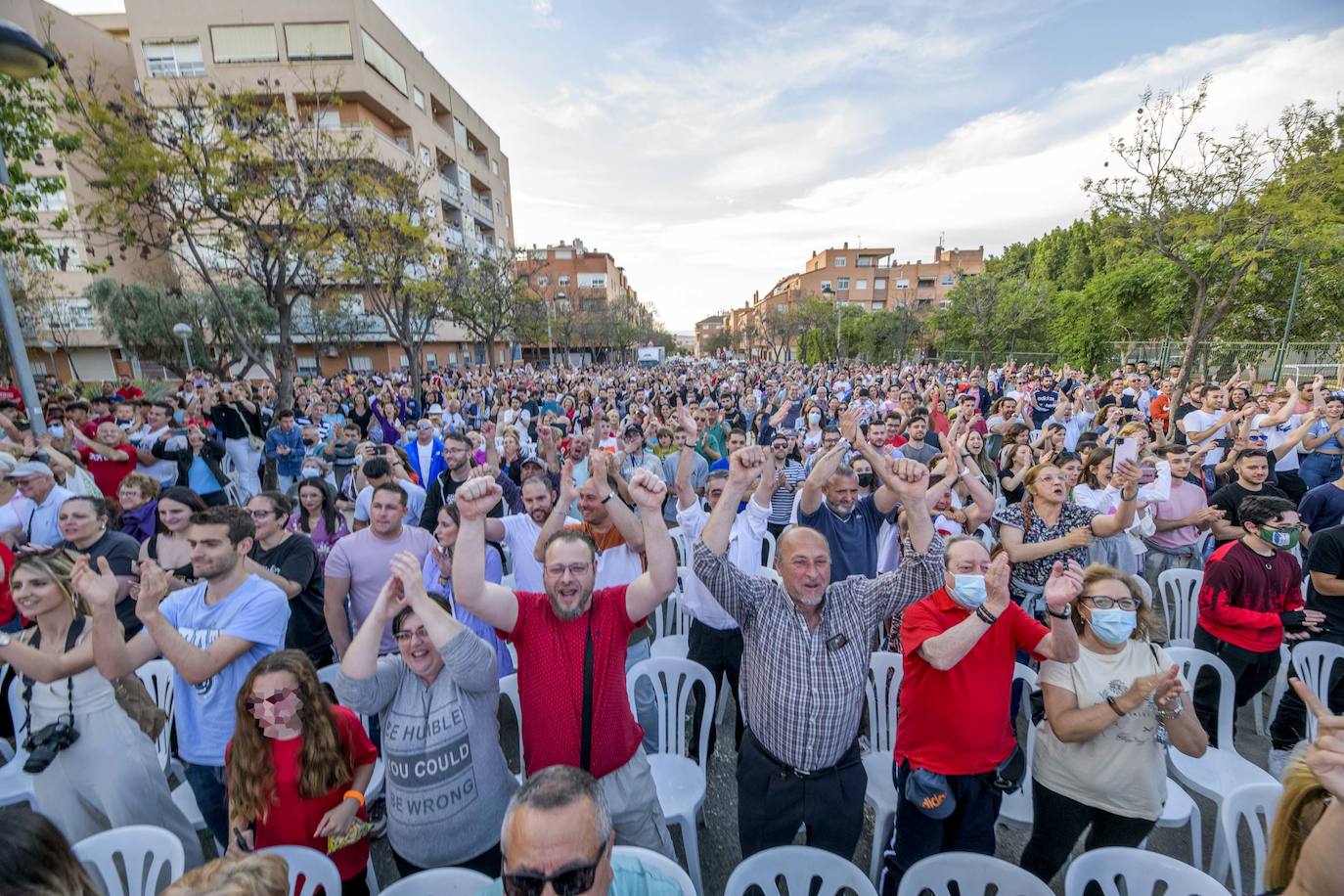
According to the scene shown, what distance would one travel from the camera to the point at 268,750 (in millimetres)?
1954

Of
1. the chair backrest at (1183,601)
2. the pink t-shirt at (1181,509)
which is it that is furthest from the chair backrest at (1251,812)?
the pink t-shirt at (1181,509)

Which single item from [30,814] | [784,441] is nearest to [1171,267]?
[784,441]

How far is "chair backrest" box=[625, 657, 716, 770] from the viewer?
298cm

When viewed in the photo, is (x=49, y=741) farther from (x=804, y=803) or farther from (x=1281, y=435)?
(x=1281, y=435)

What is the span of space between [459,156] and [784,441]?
128 feet

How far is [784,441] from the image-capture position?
229 inches

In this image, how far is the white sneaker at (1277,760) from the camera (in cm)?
305

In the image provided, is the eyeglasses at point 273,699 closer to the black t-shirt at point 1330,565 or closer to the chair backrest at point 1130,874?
the chair backrest at point 1130,874

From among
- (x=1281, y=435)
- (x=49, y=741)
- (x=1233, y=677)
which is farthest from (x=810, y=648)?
(x=1281, y=435)

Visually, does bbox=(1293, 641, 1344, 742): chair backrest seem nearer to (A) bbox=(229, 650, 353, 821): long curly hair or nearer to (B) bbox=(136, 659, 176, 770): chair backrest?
(A) bbox=(229, 650, 353, 821): long curly hair

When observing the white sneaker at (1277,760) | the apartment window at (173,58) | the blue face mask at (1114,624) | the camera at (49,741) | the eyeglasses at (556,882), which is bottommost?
the white sneaker at (1277,760)

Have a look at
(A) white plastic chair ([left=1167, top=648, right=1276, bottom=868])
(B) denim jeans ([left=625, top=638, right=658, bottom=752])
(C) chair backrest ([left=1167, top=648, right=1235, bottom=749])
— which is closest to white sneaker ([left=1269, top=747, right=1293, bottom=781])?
(A) white plastic chair ([left=1167, top=648, right=1276, bottom=868])

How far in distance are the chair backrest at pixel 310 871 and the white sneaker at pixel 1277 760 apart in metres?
4.70

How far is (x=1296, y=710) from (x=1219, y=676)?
0.58 m
